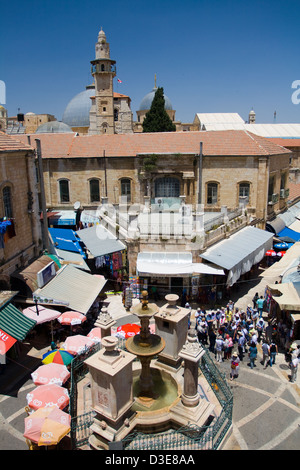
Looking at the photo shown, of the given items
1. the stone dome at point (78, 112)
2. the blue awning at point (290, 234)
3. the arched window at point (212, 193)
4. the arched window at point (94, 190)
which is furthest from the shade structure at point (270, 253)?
the stone dome at point (78, 112)

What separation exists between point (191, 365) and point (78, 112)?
Answer: 56531mm

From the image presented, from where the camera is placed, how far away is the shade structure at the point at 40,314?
1452 centimetres

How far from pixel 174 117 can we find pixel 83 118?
766 inches

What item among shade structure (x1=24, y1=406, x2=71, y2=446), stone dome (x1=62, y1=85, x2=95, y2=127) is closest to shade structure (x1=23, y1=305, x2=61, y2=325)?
shade structure (x1=24, y1=406, x2=71, y2=446)

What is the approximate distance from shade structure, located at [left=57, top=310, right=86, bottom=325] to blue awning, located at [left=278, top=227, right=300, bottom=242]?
19578mm

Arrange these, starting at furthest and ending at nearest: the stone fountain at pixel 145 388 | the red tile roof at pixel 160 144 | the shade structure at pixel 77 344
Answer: the red tile roof at pixel 160 144, the shade structure at pixel 77 344, the stone fountain at pixel 145 388

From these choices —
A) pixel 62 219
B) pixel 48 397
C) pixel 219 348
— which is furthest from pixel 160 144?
pixel 48 397

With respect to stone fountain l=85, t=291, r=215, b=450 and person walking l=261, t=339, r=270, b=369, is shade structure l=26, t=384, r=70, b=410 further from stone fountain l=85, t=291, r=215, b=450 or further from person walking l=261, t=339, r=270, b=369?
person walking l=261, t=339, r=270, b=369

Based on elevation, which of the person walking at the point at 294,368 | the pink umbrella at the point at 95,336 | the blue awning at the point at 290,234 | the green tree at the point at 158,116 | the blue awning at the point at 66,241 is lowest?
the person walking at the point at 294,368

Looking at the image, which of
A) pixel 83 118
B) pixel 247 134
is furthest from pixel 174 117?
pixel 247 134

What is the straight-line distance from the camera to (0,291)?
14.7 meters

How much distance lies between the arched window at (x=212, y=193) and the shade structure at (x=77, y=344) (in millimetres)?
19770

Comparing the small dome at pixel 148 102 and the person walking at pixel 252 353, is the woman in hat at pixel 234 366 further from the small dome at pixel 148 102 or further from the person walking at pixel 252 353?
the small dome at pixel 148 102

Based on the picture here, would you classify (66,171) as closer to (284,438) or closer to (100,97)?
(100,97)
